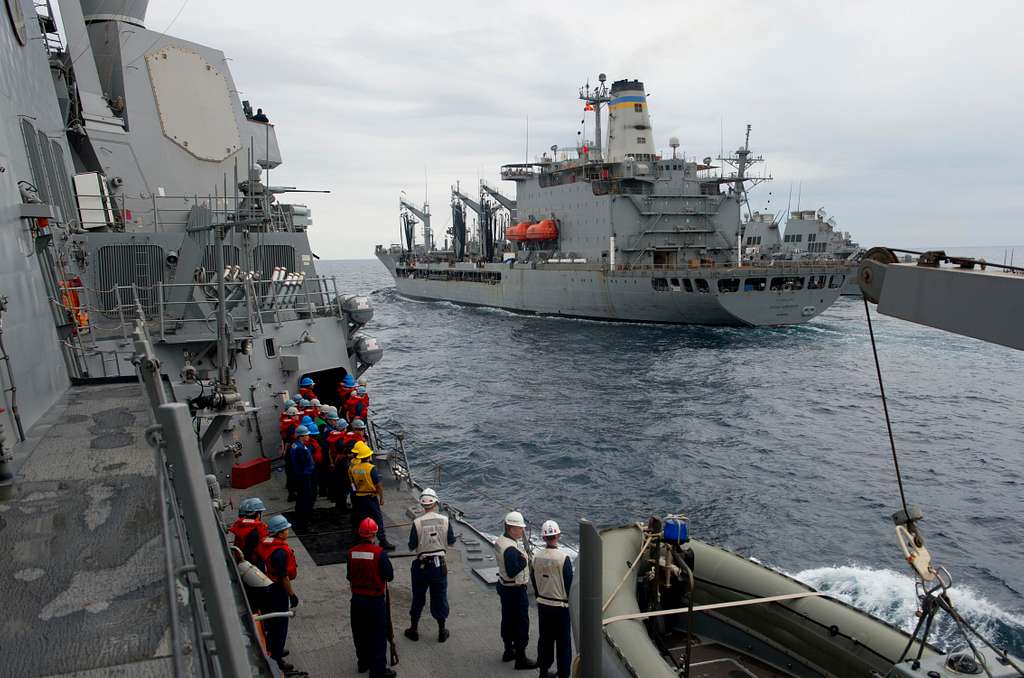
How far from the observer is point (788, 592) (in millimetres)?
5629

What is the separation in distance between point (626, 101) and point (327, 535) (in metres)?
40.8

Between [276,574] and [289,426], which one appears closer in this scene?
[276,574]

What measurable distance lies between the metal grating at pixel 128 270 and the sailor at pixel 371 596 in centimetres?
821

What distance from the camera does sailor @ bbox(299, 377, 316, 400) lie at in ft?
33.1

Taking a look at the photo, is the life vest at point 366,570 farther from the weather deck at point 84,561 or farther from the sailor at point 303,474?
the sailor at point 303,474

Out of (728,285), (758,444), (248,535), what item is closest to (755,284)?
(728,285)

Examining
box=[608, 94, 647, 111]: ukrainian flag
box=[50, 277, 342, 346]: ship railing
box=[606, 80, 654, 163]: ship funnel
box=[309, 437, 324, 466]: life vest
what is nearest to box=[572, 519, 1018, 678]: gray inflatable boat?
box=[309, 437, 324, 466]: life vest

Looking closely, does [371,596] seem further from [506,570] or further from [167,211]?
[167,211]

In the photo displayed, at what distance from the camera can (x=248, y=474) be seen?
376 inches

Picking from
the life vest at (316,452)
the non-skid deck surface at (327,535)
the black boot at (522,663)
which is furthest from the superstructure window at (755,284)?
the black boot at (522,663)

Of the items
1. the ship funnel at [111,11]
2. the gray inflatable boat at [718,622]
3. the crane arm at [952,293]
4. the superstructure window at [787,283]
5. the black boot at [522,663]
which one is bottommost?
the superstructure window at [787,283]

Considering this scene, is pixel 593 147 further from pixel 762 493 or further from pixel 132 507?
pixel 132 507

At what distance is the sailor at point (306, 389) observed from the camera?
33.1ft

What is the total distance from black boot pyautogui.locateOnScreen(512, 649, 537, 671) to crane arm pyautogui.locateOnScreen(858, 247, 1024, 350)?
152 inches
